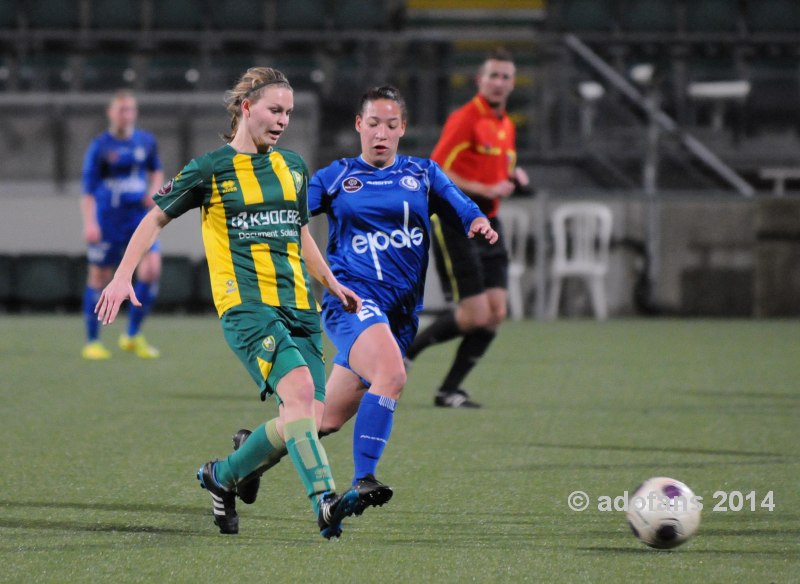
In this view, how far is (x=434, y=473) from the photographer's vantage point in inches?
216

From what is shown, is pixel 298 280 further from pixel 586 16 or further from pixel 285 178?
pixel 586 16

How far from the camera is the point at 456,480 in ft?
17.4

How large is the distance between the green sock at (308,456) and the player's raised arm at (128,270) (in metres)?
0.63

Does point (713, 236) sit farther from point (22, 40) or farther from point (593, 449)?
point (593, 449)

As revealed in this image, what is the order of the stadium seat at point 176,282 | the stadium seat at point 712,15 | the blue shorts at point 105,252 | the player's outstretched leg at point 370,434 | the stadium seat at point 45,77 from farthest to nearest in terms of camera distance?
the stadium seat at point 712,15, the stadium seat at point 45,77, the stadium seat at point 176,282, the blue shorts at point 105,252, the player's outstretched leg at point 370,434

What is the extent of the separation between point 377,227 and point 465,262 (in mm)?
2684

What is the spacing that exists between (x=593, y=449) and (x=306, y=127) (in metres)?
11.1

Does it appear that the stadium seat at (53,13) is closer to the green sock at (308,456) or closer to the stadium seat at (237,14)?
the stadium seat at (237,14)

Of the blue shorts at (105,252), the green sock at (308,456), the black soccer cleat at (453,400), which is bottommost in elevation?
the black soccer cleat at (453,400)

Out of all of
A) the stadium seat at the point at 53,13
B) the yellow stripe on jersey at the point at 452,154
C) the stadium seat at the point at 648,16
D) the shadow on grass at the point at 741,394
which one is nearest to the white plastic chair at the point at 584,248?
the stadium seat at the point at 648,16

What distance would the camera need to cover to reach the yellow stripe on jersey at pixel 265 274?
4.27 meters

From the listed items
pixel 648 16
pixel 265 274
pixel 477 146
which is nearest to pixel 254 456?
pixel 265 274

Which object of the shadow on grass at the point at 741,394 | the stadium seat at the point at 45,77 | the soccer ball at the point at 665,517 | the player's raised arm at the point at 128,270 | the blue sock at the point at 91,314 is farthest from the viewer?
the stadium seat at the point at 45,77

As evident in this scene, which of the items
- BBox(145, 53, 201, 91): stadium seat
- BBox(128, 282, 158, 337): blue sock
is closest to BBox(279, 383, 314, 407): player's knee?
BBox(128, 282, 158, 337): blue sock
